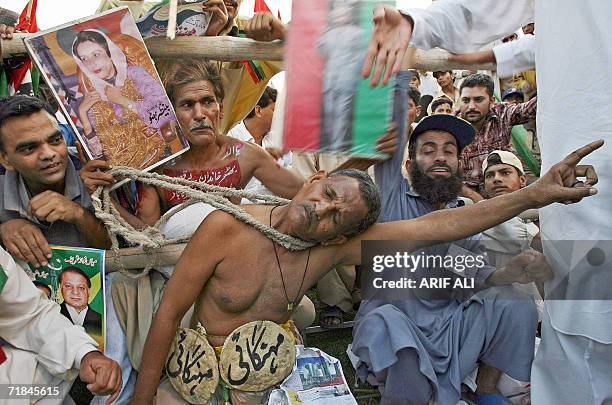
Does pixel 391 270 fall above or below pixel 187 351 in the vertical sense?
above

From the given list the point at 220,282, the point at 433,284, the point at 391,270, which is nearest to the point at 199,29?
the point at 220,282

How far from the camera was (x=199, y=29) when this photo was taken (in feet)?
8.52

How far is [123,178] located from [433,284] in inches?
54.9

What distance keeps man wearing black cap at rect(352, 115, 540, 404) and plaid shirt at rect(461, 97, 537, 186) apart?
5.41 ft

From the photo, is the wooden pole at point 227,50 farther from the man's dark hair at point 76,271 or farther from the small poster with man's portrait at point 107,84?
the man's dark hair at point 76,271

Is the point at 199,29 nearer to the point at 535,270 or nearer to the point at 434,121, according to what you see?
the point at 434,121

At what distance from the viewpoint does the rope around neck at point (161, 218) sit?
2338 millimetres

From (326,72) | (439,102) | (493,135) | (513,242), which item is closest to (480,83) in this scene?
(493,135)

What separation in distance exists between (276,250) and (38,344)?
36.5 inches

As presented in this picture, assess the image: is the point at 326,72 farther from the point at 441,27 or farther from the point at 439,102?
the point at 439,102

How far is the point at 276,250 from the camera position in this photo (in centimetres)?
238

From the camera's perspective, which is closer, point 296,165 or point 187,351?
point 187,351

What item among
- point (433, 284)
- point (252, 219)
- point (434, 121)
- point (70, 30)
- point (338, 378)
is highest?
point (70, 30)

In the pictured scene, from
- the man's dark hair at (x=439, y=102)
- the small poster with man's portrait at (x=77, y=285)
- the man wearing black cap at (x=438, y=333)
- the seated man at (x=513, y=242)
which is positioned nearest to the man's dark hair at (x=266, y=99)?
the man's dark hair at (x=439, y=102)
